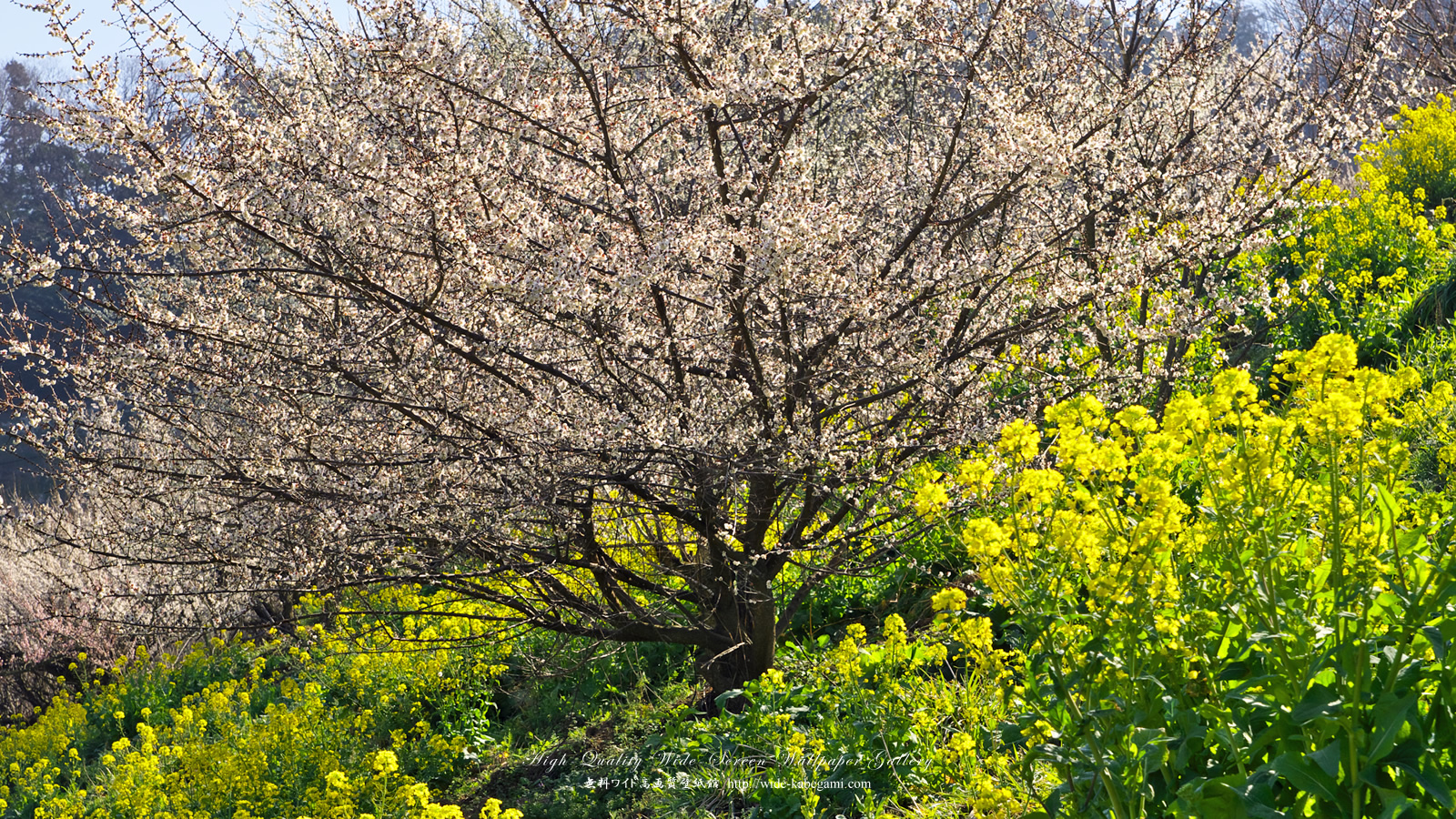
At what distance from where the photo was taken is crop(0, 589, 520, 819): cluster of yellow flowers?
4.94m

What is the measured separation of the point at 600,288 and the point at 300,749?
11.8 feet

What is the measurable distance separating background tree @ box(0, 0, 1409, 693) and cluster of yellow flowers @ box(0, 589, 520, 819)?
90 centimetres

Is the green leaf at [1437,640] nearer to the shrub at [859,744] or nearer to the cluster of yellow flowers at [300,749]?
the shrub at [859,744]

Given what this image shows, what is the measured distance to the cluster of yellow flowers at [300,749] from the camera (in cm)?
494

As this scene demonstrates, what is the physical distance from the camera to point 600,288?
11.6 feet

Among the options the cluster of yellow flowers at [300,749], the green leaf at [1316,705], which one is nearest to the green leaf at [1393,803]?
the green leaf at [1316,705]

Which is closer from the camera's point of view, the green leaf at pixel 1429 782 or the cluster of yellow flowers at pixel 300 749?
the green leaf at pixel 1429 782

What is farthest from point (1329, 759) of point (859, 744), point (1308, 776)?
point (859, 744)

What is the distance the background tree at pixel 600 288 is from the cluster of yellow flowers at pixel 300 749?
0.90 m

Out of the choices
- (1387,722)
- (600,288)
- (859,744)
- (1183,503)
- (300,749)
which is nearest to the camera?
(1387,722)

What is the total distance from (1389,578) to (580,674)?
181 inches

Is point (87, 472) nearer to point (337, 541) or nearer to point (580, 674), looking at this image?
point (337, 541)

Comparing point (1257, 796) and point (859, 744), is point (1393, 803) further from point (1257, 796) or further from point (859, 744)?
point (859, 744)

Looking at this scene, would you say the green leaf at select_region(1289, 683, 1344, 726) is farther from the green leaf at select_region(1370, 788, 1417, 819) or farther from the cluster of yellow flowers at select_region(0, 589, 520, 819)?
the cluster of yellow flowers at select_region(0, 589, 520, 819)
